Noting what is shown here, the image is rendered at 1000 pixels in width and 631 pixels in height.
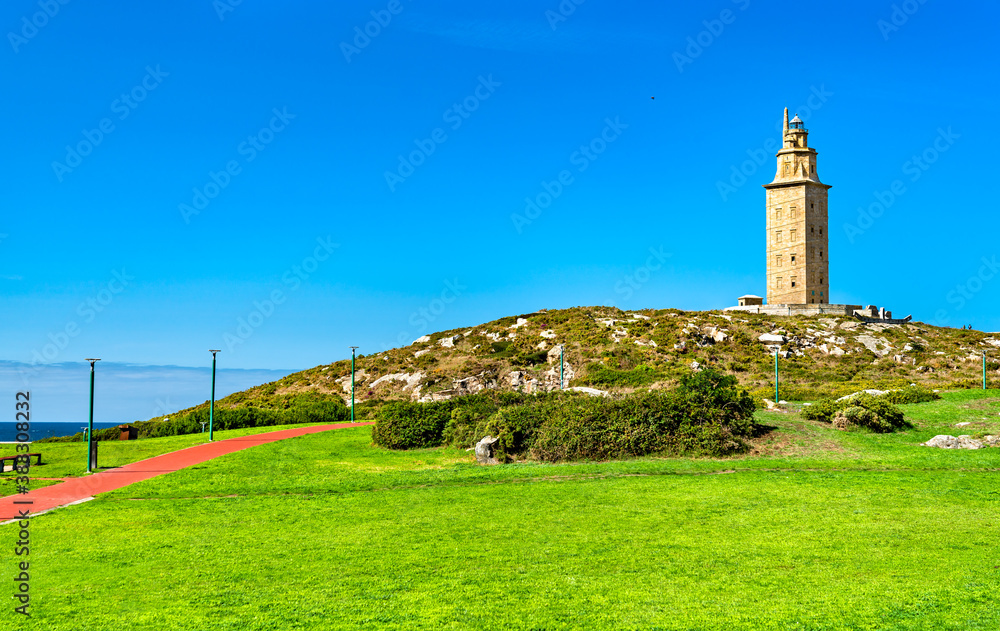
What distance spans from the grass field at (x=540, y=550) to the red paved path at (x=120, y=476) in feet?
2.77

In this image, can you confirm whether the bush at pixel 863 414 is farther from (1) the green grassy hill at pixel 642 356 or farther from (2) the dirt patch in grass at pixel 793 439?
(1) the green grassy hill at pixel 642 356

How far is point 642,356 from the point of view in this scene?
55.0 meters

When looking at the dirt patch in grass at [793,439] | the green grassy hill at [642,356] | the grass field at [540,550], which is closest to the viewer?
the grass field at [540,550]

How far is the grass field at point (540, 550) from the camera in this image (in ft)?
25.0

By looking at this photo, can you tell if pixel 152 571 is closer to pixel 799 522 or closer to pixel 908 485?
pixel 799 522

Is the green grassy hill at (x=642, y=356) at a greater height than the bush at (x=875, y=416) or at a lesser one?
greater

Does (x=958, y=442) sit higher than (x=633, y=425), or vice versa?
(x=633, y=425)

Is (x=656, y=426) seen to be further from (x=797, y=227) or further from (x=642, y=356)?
(x=797, y=227)

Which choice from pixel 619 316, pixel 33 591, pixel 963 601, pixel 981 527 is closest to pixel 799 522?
pixel 981 527

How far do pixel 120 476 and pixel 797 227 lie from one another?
216 feet

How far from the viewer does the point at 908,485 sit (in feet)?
49.8

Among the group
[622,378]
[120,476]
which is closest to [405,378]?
[622,378]

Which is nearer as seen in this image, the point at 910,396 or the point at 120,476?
the point at 120,476

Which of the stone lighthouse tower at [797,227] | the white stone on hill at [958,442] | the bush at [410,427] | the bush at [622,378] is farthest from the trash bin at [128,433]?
the stone lighthouse tower at [797,227]
